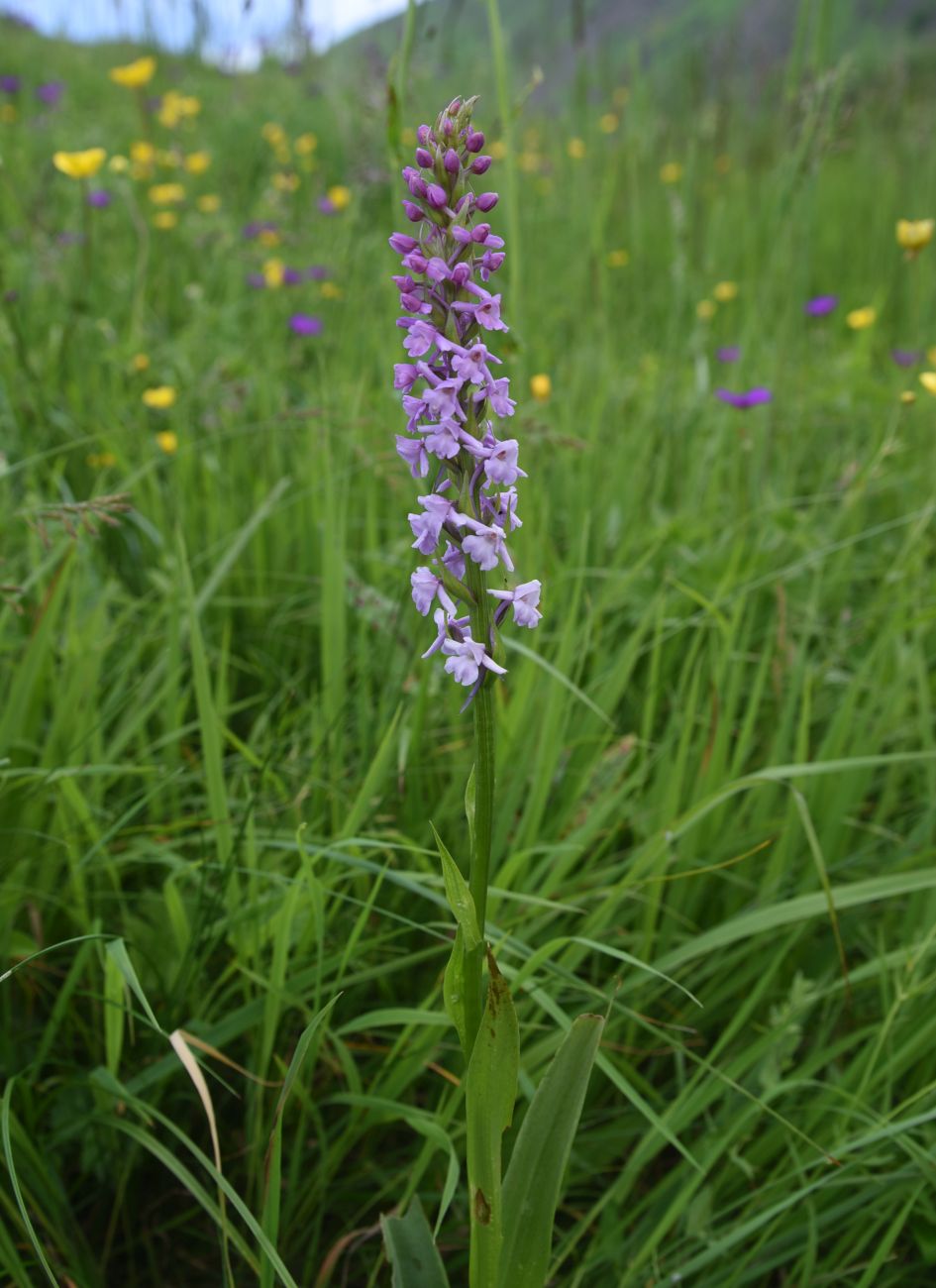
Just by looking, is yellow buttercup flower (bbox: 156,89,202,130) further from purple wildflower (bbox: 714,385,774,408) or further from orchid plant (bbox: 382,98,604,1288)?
orchid plant (bbox: 382,98,604,1288)

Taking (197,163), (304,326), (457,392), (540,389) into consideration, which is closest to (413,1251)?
(457,392)

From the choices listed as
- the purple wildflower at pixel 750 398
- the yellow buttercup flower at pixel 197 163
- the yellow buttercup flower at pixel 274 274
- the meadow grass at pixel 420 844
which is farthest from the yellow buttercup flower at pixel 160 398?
the yellow buttercup flower at pixel 197 163

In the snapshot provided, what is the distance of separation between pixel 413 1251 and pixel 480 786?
1.59 feet

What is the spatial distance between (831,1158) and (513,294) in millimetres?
1402

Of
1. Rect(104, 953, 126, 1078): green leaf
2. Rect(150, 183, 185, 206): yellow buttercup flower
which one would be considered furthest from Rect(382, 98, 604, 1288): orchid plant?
Rect(150, 183, 185, 206): yellow buttercup flower

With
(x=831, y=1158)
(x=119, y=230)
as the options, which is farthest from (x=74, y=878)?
(x=119, y=230)

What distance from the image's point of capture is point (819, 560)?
191 cm

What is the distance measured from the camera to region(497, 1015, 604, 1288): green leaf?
886 mm

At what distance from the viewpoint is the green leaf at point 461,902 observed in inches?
31.1

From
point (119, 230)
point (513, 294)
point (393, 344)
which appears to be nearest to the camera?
point (513, 294)

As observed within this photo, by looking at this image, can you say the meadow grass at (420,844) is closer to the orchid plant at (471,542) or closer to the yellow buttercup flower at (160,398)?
the yellow buttercup flower at (160,398)

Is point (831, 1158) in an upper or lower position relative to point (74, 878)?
lower

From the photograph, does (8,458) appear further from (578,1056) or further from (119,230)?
(119,230)

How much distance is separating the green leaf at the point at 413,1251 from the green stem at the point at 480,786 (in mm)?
264
